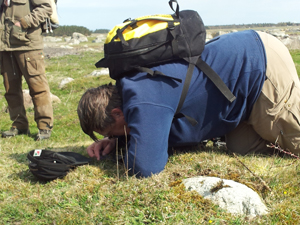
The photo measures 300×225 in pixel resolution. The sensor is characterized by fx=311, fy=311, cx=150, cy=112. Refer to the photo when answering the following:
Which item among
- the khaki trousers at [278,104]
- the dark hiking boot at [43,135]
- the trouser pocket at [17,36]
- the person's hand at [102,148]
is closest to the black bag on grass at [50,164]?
the person's hand at [102,148]

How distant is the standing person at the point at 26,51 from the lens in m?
6.33

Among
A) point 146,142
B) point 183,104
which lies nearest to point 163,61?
point 183,104

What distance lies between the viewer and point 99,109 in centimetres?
347

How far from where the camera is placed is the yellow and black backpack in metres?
3.22

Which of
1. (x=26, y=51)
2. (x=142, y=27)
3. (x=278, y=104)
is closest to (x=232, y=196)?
(x=278, y=104)

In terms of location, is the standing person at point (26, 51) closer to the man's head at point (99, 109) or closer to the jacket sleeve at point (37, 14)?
the jacket sleeve at point (37, 14)

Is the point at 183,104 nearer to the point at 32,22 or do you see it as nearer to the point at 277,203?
the point at 277,203

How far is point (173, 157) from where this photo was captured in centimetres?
404

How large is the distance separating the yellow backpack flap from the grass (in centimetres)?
152

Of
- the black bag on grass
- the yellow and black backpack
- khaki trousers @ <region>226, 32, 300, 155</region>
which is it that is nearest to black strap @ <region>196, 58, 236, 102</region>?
the yellow and black backpack

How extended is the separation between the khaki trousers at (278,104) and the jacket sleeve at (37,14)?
15.0 ft

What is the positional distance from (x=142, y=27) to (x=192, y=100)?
0.96 metres

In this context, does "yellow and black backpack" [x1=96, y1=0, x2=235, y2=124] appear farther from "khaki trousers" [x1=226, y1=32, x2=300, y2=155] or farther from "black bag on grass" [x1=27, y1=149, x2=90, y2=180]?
"black bag on grass" [x1=27, y1=149, x2=90, y2=180]

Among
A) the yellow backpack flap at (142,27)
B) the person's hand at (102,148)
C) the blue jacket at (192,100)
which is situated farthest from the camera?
the person's hand at (102,148)
